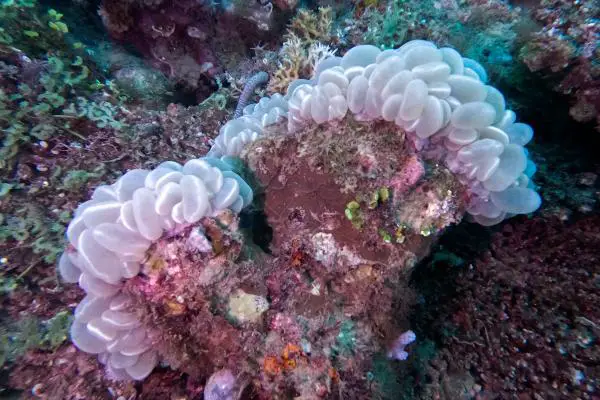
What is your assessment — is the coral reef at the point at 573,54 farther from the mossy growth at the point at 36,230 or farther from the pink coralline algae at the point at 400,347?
the mossy growth at the point at 36,230

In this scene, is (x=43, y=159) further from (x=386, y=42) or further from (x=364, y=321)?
(x=386, y=42)

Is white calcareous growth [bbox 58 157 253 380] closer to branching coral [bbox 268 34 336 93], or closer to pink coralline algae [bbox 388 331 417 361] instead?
pink coralline algae [bbox 388 331 417 361]

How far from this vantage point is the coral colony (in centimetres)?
239

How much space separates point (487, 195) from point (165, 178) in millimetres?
2582

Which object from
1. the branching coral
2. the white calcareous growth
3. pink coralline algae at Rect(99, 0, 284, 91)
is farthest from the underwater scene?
pink coralline algae at Rect(99, 0, 284, 91)

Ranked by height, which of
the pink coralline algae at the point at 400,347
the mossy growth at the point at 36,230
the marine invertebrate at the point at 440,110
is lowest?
the mossy growth at the point at 36,230

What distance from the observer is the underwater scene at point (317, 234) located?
8.08ft

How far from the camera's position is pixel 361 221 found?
2.67m

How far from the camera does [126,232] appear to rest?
91.6 inches

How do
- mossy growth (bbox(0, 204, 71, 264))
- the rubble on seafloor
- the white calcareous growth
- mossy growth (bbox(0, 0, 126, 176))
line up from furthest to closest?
mossy growth (bbox(0, 0, 126, 176)) → mossy growth (bbox(0, 204, 71, 264)) → the rubble on seafloor → the white calcareous growth

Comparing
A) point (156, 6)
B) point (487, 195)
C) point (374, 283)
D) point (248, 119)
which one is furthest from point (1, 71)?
point (487, 195)

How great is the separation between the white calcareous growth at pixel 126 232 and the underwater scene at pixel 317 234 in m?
0.01

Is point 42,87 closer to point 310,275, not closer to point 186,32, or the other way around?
point 186,32

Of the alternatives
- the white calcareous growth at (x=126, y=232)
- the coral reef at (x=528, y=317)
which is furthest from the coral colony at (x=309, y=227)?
the coral reef at (x=528, y=317)
